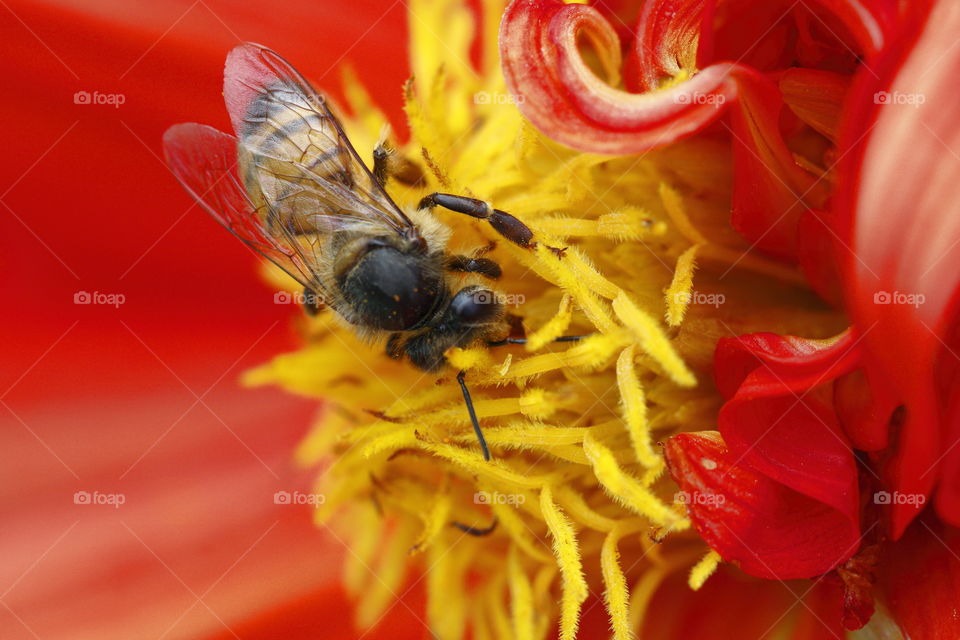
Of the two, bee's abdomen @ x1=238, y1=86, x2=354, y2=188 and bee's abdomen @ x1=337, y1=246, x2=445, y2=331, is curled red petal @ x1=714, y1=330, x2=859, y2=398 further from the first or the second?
bee's abdomen @ x1=238, y1=86, x2=354, y2=188

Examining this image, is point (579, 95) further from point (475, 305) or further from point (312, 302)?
point (312, 302)

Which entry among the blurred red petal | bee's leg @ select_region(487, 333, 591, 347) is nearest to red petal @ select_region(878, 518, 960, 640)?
the blurred red petal

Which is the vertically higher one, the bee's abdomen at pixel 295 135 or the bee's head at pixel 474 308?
the bee's abdomen at pixel 295 135

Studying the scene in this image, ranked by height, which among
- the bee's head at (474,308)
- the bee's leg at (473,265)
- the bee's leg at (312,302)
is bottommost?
the bee's head at (474,308)

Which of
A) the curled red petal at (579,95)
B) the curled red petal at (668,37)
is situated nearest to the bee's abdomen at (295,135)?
the curled red petal at (579,95)

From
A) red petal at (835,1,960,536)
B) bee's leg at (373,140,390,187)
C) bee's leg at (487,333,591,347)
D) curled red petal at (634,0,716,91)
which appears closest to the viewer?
red petal at (835,1,960,536)

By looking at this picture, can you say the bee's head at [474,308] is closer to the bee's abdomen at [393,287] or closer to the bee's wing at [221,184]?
the bee's abdomen at [393,287]
